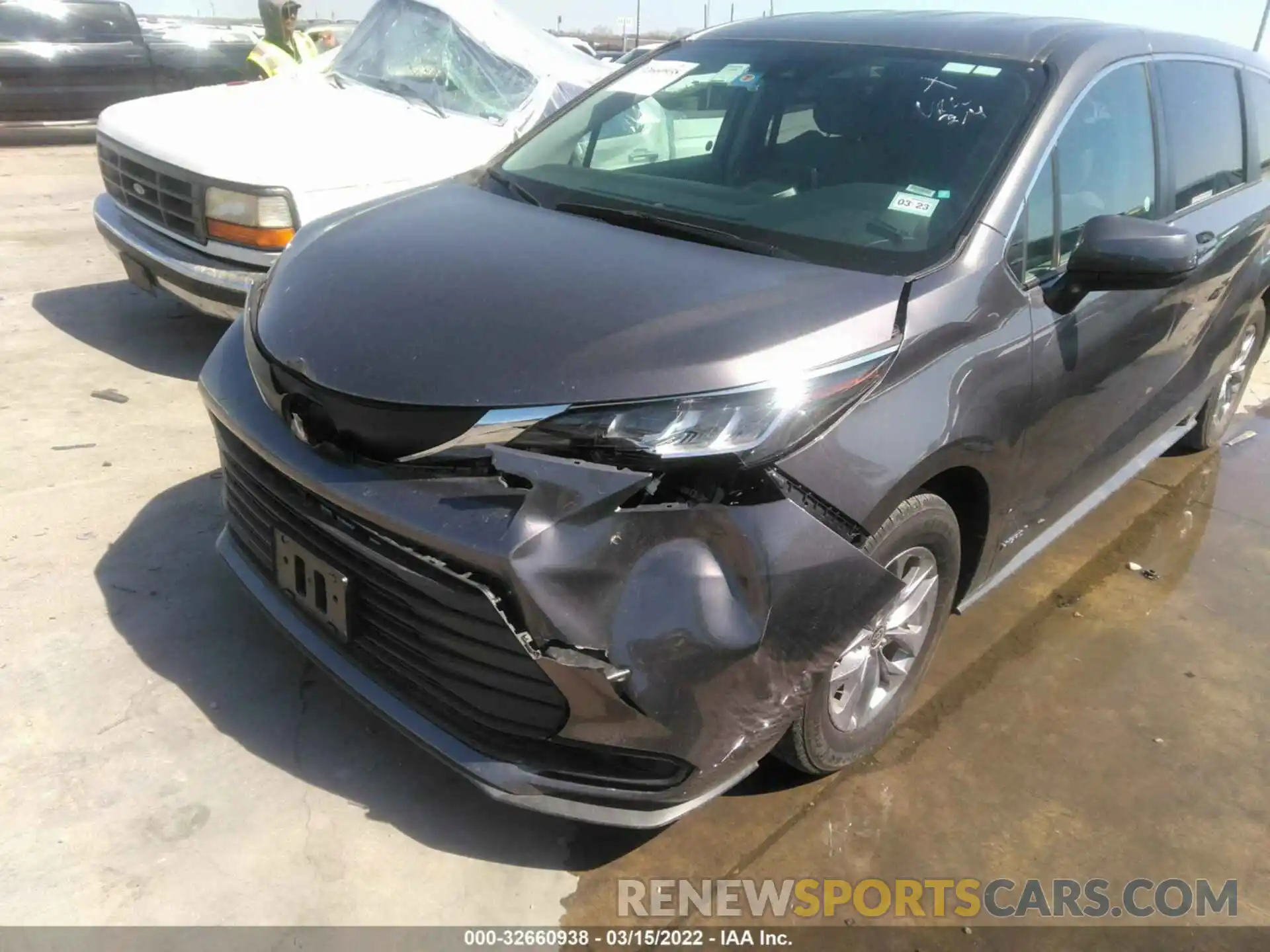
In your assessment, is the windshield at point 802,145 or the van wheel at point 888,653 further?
the windshield at point 802,145

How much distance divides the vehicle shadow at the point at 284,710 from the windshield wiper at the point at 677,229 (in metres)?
1.45

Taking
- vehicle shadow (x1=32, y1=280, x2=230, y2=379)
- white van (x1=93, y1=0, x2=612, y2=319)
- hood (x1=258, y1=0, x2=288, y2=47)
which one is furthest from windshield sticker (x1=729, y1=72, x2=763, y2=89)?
hood (x1=258, y1=0, x2=288, y2=47)

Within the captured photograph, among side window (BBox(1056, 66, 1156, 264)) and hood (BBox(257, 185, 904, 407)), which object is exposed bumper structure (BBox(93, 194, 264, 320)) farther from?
side window (BBox(1056, 66, 1156, 264))

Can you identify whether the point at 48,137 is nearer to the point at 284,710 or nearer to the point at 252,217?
the point at 252,217

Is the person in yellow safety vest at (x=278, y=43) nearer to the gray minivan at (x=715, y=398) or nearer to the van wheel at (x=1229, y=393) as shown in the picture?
the gray minivan at (x=715, y=398)

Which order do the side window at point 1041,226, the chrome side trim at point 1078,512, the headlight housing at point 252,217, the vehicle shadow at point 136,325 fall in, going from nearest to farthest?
the side window at point 1041,226 → the chrome side trim at point 1078,512 → the headlight housing at point 252,217 → the vehicle shadow at point 136,325

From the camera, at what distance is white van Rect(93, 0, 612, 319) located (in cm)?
421

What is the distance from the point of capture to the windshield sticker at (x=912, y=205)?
8.11ft

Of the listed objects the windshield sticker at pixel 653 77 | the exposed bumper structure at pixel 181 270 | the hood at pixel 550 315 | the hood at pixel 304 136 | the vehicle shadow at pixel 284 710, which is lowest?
the vehicle shadow at pixel 284 710

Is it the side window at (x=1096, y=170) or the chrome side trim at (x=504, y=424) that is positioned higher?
the side window at (x=1096, y=170)

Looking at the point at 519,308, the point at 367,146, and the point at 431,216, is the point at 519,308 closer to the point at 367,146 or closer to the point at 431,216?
the point at 431,216

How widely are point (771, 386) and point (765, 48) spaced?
1730mm

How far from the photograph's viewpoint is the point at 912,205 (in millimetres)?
2502

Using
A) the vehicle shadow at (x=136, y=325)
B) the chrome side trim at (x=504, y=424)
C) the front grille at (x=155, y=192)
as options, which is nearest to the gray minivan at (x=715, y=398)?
the chrome side trim at (x=504, y=424)
